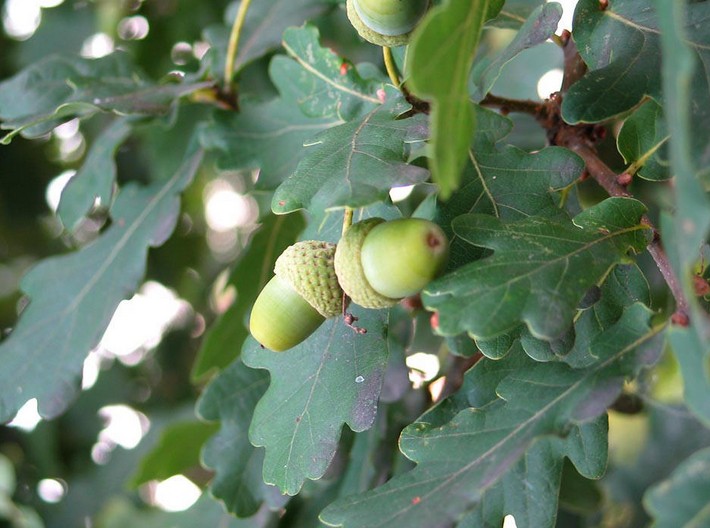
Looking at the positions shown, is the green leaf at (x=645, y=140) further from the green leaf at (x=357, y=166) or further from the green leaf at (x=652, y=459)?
the green leaf at (x=652, y=459)

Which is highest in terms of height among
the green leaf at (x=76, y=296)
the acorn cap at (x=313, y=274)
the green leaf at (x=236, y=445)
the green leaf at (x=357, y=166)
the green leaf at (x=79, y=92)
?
the green leaf at (x=357, y=166)

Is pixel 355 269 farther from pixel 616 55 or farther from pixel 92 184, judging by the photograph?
pixel 92 184

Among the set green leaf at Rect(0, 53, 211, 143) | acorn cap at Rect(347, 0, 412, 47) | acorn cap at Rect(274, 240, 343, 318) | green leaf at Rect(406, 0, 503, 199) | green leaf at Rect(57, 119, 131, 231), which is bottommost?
green leaf at Rect(57, 119, 131, 231)

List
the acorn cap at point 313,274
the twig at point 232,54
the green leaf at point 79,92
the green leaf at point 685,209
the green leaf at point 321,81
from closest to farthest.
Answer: the green leaf at point 685,209, the acorn cap at point 313,274, the green leaf at point 321,81, the green leaf at point 79,92, the twig at point 232,54

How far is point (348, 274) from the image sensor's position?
81 centimetres

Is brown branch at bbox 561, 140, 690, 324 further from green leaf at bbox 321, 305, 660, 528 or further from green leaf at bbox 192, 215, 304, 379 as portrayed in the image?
green leaf at bbox 192, 215, 304, 379

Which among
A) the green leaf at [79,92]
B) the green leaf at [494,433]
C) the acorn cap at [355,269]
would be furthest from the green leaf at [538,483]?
the green leaf at [79,92]

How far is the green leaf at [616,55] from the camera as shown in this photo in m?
0.95

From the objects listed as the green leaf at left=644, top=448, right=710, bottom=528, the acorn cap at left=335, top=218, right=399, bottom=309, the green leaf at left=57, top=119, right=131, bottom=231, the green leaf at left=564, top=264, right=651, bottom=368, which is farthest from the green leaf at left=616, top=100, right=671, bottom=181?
the green leaf at left=57, top=119, right=131, bottom=231

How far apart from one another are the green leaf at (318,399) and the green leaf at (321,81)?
319 millimetres

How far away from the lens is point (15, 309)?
241 centimetres

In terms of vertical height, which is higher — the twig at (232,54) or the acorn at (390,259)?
the acorn at (390,259)

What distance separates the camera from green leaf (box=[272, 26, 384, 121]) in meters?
1.12

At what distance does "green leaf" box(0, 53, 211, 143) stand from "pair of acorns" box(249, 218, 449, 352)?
47 cm
